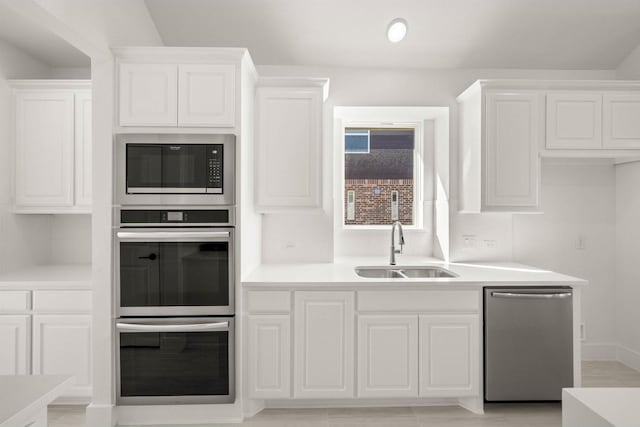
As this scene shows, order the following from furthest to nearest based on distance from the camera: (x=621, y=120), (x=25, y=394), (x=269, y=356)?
(x=621, y=120) < (x=269, y=356) < (x=25, y=394)

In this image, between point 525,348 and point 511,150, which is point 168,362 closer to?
point 525,348

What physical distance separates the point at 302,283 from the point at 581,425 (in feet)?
6.18

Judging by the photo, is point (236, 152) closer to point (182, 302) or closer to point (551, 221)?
point (182, 302)

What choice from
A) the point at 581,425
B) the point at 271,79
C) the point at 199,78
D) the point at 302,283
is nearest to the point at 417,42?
the point at 271,79

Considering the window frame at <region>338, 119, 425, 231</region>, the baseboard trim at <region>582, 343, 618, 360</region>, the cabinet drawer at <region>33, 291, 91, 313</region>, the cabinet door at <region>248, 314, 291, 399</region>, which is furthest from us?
the window frame at <region>338, 119, 425, 231</region>

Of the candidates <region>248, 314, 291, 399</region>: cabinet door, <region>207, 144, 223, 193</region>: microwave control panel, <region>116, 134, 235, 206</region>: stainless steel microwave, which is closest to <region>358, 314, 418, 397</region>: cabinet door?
<region>248, 314, 291, 399</region>: cabinet door

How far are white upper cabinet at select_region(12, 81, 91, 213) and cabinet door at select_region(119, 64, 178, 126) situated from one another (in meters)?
0.79

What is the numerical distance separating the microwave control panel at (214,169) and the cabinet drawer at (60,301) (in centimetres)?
112

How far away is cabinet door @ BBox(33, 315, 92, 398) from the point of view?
287cm

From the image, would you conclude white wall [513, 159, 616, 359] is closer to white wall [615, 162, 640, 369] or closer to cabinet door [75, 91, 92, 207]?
white wall [615, 162, 640, 369]

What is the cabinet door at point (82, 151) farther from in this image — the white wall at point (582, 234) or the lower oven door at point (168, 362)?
the white wall at point (582, 234)

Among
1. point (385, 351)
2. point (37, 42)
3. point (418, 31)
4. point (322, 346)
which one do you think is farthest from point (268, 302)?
point (37, 42)

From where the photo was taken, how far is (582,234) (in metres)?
3.78

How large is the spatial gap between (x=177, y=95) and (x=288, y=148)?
2.75 feet
